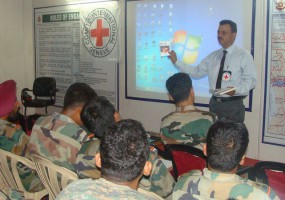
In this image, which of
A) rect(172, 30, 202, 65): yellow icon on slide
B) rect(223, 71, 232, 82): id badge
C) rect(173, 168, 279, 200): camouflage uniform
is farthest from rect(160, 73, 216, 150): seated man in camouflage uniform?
rect(172, 30, 202, 65): yellow icon on slide

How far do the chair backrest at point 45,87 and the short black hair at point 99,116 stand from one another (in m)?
4.24

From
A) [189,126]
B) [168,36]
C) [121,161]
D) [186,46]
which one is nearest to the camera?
[121,161]

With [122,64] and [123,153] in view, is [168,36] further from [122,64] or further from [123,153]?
[123,153]

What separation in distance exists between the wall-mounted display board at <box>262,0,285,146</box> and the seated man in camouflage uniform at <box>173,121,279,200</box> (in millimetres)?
2647

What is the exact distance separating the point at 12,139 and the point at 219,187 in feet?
4.98

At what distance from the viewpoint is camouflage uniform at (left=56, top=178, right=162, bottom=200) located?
105cm

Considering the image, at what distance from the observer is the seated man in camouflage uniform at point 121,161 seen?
1.11 metres

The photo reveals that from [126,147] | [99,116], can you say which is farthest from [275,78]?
[126,147]

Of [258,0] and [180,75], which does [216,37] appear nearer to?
[258,0]

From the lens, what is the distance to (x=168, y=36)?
4.86 metres

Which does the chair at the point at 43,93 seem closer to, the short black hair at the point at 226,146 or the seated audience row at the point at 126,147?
the seated audience row at the point at 126,147

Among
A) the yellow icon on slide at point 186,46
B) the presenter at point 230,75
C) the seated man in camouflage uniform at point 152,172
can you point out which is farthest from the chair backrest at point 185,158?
the yellow icon on slide at point 186,46

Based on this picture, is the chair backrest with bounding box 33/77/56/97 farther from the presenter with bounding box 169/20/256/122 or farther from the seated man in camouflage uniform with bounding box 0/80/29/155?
the seated man in camouflage uniform with bounding box 0/80/29/155

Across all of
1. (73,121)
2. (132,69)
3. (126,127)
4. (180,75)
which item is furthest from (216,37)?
(126,127)
